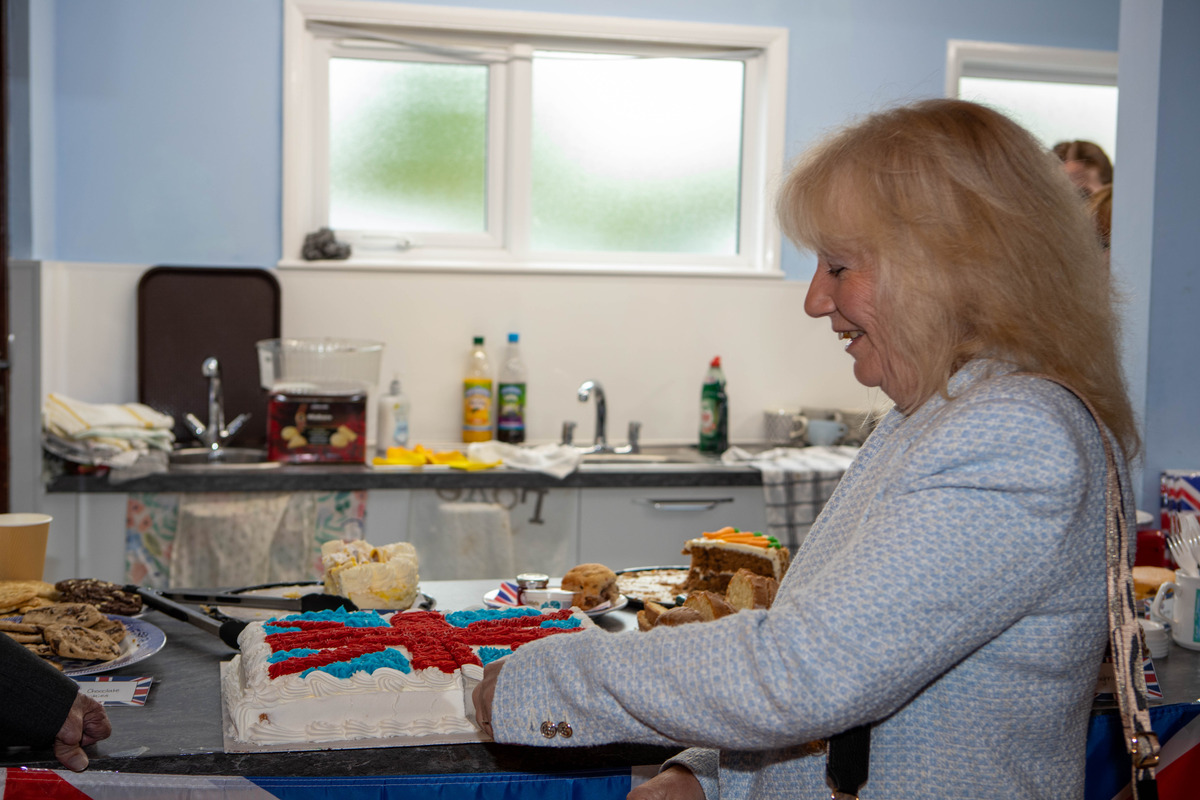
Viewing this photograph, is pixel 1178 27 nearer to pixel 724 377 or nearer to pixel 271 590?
pixel 724 377

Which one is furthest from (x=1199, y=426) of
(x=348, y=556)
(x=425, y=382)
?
(x=425, y=382)

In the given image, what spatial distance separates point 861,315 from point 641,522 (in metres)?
2.06

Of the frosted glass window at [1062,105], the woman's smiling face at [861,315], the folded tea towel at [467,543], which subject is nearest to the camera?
the woman's smiling face at [861,315]

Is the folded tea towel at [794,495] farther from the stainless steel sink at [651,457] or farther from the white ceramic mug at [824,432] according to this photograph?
the white ceramic mug at [824,432]

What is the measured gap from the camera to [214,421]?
3.07 m

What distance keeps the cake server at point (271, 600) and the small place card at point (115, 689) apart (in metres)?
0.25

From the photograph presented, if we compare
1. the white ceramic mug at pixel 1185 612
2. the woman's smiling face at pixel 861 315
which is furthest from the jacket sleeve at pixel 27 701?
the white ceramic mug at pixel 1185 612

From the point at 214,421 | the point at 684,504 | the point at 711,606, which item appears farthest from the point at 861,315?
the point at 214,421

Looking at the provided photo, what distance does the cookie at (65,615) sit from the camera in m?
1.27

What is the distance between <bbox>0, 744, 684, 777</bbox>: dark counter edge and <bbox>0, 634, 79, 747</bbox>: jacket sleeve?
0.09 feet

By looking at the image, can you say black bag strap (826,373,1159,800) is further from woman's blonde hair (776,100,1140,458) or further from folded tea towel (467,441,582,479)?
folded tea towel (467,441,582,479)

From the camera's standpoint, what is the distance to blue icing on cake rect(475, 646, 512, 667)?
1155 millimetres

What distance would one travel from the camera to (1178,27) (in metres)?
2.11

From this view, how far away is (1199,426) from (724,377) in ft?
5.04
